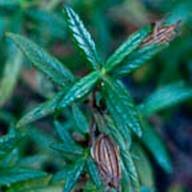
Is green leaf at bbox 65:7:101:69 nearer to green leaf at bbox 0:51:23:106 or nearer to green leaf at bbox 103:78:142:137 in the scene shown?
green leaf at bbox 103:78:142:137

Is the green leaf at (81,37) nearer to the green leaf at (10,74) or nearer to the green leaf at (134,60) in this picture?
the green leaf at (134,60)

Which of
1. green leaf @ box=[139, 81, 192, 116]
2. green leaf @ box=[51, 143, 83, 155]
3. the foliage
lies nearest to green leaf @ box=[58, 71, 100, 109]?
the foliage

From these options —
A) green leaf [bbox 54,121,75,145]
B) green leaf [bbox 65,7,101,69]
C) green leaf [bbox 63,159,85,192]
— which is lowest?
green leaf [bbox 63,159,85,192]

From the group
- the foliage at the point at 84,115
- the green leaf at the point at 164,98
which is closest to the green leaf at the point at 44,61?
the foliage at the point at 84,115

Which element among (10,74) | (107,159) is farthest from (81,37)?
(10,74)

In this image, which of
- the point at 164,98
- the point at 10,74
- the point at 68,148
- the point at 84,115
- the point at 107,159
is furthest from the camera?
the point at 10,74

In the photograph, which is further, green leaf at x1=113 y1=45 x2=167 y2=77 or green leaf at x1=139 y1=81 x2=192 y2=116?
green leaf at x1=139 y1=81 x2=192 y2=116

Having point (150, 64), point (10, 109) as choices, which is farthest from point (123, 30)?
point (10, 109)

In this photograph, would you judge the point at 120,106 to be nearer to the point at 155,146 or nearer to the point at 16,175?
the point at 16,175
